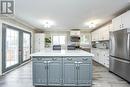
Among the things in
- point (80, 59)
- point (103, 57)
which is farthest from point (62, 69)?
point (103, 57)

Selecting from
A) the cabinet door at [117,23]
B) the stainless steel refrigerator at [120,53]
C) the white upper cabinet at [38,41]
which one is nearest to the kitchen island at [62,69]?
the stainless steel refrigerator at [120,53]

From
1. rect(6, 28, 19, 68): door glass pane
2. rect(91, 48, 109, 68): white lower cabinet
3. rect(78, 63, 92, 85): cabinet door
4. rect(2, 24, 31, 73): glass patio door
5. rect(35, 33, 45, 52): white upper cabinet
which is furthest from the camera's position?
rect(35, 33, 45, 52): white upper cabinet

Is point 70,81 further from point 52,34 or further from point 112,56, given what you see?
point 52,34

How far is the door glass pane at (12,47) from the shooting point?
19.9 feet

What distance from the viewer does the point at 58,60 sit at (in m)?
3.84

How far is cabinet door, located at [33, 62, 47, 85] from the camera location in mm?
3842

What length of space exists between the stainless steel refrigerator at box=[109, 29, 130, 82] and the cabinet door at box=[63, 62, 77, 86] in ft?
5.52

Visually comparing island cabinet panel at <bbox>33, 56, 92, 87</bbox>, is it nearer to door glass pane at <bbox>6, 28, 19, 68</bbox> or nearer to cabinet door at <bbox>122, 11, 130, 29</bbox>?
cabinet door at <bbox>122, 11, 130, 29</bbox>

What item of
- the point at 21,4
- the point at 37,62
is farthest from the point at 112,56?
the point at 21,4

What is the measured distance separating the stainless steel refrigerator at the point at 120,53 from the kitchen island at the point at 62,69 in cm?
129

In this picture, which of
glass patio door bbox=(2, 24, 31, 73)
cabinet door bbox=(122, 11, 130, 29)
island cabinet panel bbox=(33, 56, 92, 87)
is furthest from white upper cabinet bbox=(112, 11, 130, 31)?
glass patio door bbox=(2, 24, 31, 73)

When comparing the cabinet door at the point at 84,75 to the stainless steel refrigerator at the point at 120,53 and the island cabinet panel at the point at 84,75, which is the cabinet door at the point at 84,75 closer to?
the island cabinet panel at the point at 84,75

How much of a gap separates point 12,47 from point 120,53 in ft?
15.6

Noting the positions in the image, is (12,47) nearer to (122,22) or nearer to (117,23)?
(117,23)
